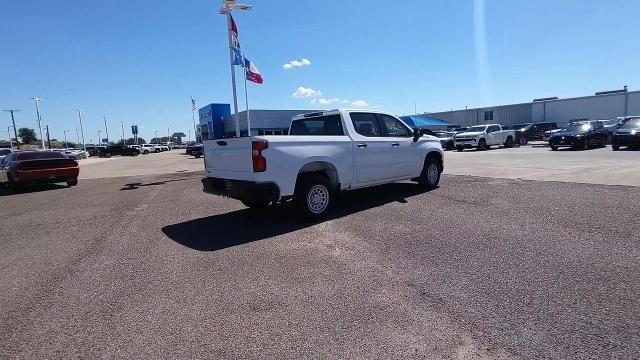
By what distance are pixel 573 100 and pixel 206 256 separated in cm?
5207

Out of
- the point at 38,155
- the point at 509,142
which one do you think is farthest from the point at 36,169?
the point at 509,142

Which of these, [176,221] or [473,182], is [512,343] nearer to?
[176,221]

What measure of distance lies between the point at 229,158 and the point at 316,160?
1.53 meters

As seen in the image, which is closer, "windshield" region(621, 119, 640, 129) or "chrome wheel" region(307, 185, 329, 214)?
"chrome wheel" region(307, 185, 329, 214)

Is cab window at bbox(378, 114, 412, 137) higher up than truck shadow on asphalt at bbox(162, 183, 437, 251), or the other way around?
cab window at bbox(378, 114, 412, 137)

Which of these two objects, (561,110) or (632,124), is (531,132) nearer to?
(632,124)

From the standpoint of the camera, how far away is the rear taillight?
6.28 metres

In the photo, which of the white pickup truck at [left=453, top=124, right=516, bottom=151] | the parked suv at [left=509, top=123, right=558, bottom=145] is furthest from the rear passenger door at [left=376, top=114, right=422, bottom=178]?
the parked suv at [left=509, top=123, right=558, bottom=145]

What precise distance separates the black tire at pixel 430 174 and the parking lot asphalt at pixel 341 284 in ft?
6.45

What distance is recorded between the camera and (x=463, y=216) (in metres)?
6.80

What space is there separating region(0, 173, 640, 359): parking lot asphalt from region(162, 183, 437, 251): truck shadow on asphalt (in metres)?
0.06

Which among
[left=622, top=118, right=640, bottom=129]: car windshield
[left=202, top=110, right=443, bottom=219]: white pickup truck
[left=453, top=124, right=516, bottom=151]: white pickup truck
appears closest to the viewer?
[left=202, top=110, right=443, bottom=219]: white pickup truck

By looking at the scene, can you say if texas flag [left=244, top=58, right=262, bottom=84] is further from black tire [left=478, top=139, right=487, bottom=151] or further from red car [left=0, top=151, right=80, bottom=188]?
black tire [left=478, top=139, right=487, bottom=151]

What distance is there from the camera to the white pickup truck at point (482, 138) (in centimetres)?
2855
